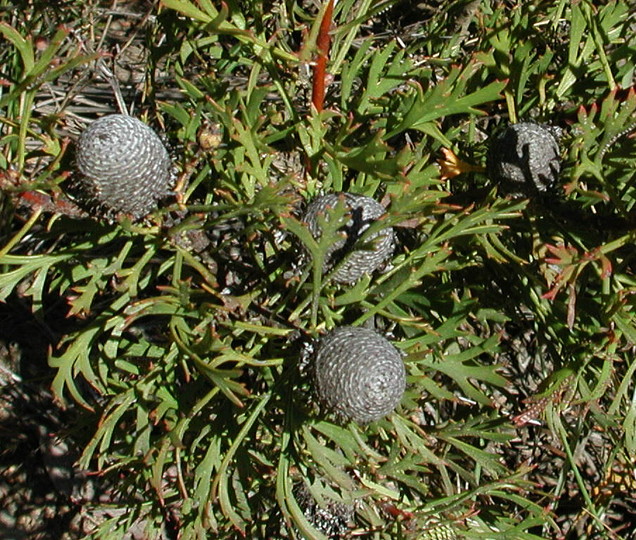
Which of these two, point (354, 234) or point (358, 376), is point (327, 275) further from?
point (358, 376)

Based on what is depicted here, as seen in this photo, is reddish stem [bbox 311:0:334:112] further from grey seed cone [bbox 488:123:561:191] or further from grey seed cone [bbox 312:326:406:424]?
grey seed cone [bbox 312:326:406:424]

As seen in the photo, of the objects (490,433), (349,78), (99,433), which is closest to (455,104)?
(349,78)

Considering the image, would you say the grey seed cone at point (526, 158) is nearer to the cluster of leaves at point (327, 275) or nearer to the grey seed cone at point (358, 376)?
the cluster of leaves at point (327, 275)

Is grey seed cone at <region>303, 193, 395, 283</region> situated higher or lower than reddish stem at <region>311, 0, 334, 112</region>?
lower

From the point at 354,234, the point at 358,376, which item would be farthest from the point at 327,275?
the point at 358,376

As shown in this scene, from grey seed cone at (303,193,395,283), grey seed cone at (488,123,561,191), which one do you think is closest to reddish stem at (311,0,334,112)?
grey seed cone at (303,193,395,283)

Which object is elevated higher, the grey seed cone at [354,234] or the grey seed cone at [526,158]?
the grey seed cone at [526,158]

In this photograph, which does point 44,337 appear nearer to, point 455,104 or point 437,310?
point 437,310

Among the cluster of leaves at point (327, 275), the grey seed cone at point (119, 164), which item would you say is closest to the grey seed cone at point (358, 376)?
the cluster of leaves at point (327, 275)
